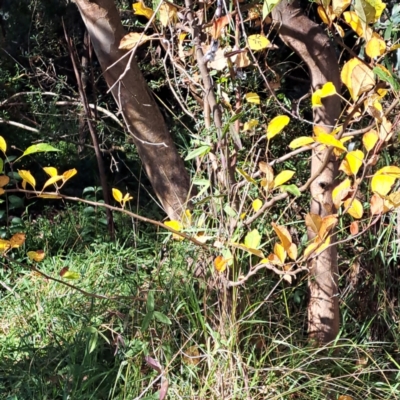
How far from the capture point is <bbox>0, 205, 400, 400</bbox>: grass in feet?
8.16

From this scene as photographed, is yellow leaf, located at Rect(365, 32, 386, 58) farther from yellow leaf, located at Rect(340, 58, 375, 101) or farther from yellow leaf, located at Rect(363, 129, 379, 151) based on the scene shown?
yellow leaf, located at Rect(363, 129, 379, 151)

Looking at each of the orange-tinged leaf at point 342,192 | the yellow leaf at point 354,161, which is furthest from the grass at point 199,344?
the yellow leaf at point 354,161

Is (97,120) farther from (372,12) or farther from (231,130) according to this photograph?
(372,12)

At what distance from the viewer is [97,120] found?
4246 mm

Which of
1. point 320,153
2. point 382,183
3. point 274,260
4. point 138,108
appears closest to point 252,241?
point 274,260

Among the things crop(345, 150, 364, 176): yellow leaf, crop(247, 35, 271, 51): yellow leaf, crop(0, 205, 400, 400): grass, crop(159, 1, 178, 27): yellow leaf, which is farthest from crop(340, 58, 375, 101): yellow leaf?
crop(0, 205, 400, 400): grass

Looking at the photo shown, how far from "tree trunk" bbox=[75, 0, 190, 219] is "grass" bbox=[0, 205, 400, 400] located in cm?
29

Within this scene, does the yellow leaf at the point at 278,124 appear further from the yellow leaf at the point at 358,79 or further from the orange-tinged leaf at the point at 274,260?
the orange-tinged leaf at the point at 274,260

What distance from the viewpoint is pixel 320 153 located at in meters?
2.72

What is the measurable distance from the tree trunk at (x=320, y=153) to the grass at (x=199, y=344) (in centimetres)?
9

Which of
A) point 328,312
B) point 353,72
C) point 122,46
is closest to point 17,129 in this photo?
point 122,46

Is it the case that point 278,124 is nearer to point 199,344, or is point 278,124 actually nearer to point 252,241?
point 252,241

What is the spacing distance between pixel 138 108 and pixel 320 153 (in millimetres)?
858

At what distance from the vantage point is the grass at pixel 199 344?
249 cm
